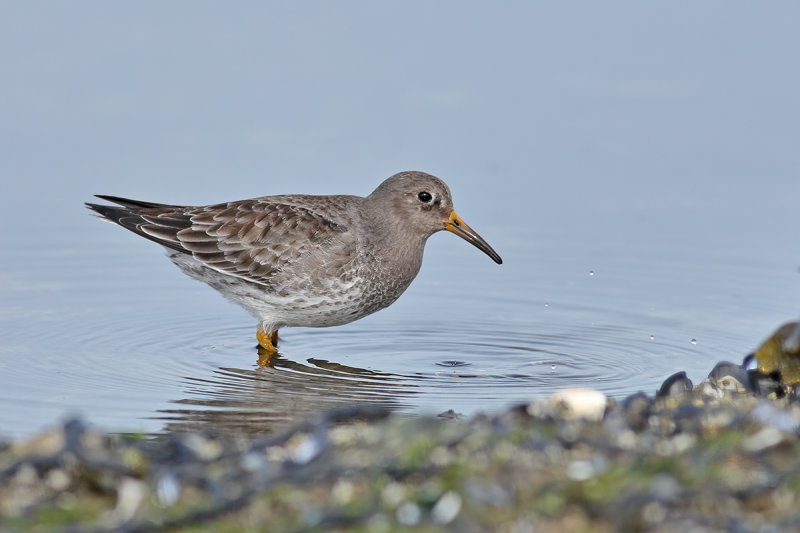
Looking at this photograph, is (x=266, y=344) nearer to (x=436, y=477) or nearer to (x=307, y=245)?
(x=307, y=245)

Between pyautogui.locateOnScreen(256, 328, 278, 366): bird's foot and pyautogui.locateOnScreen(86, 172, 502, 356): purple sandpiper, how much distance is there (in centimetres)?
1

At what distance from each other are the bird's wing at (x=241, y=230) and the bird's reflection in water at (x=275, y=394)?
0.90m

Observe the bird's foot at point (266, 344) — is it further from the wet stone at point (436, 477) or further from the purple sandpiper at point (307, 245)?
the wet stone at point (436, 477)

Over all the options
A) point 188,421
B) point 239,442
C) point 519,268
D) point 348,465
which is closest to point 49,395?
point 188,421

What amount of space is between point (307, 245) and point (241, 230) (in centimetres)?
72

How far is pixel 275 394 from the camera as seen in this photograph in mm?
8703

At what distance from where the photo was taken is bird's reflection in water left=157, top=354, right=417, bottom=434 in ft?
26.4

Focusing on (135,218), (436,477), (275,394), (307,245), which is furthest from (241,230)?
(436,477)

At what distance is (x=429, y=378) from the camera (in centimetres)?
915

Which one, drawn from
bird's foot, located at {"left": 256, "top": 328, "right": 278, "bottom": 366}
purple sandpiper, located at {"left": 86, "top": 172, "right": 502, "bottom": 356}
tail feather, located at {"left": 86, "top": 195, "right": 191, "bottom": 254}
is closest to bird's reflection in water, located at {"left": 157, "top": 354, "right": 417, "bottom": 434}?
bird's foot, located at {"left": 256, "top": 328, "right": 278, "bottom": 366}

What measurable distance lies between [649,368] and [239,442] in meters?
4.73

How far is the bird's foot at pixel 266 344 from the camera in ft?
32.1

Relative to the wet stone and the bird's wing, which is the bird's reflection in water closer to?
the bird's wing

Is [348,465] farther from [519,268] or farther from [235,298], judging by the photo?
[519,268]
